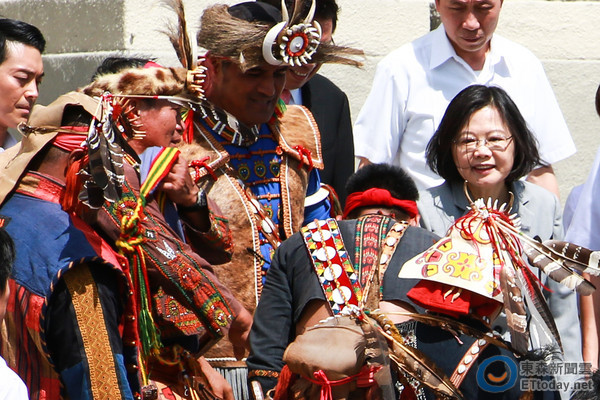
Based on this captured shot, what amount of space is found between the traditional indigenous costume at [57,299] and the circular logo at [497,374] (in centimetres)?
103

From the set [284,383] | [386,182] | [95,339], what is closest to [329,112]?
[386,182]

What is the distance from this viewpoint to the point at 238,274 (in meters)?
4.66

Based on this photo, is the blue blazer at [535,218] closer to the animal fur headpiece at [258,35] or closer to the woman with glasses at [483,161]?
the woman with glasses at [483,161]

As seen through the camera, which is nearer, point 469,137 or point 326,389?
A: point 326,389

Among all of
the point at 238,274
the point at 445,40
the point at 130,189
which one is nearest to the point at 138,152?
the point at 130,189

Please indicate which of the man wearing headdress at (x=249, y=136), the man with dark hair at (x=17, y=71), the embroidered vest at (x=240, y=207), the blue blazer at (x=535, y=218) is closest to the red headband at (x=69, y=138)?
the man wearing headdress at (x=249, y=136)

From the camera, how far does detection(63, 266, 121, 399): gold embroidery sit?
134 inches

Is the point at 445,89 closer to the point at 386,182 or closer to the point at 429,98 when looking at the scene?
the point at 429,98

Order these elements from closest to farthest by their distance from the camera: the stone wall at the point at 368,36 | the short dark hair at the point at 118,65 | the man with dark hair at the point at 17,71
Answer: the short dark hair at the point at 118,65, the man with dark hair at the point at 17,71, the stone wall at the point at 368,36

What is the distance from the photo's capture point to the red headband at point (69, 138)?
3572 mm

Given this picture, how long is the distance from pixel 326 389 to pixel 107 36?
10.7 ft

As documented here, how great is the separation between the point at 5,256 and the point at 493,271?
4.52 ft

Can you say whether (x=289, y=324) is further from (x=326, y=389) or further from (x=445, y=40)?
(x=445, y=40)

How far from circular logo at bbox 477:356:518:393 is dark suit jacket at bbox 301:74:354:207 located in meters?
2.27
